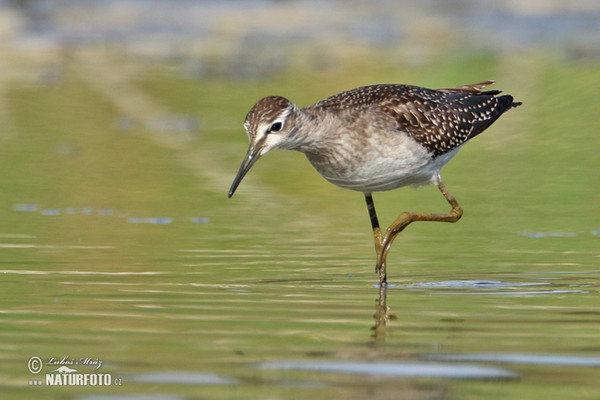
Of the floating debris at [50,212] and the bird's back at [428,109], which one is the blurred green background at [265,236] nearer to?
the floating debris at [50,212]

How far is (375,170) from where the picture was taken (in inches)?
344

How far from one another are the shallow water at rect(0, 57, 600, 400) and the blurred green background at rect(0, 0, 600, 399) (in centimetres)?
2

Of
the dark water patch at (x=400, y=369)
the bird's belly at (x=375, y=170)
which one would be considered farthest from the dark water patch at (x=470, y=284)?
the dark water patch at (x=400, y=369)

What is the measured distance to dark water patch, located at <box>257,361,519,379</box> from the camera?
18.2 feet

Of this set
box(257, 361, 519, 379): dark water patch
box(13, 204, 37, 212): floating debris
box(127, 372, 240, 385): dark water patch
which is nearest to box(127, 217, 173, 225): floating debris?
box(13, 204, 37, 212): floating debris

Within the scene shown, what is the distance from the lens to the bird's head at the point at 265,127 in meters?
8.09

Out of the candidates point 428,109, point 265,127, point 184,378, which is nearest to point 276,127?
point 265,127

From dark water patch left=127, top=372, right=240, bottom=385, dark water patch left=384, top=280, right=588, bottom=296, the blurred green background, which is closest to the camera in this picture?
dark water patch left=127, top=372, right=240, bottom=385

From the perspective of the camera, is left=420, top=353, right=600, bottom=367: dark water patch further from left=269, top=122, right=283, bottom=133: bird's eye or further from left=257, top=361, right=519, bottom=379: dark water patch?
left=269, top=122, right=283, bottom=133: bird's eye

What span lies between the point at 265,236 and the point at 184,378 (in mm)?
4419

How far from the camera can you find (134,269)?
838 cm

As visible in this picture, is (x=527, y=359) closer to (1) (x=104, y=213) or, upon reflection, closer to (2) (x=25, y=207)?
(1) (x=104, y=213)

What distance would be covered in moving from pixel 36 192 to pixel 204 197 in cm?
146

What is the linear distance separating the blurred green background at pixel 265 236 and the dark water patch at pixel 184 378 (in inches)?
0.7
